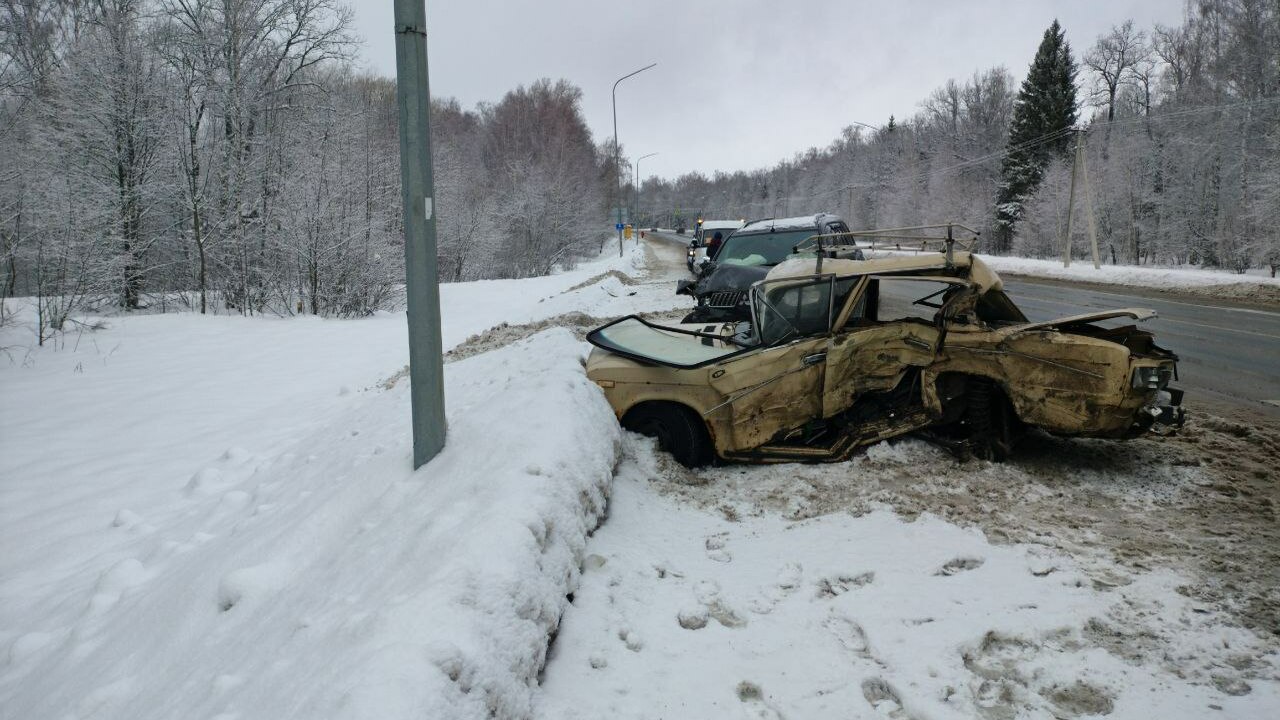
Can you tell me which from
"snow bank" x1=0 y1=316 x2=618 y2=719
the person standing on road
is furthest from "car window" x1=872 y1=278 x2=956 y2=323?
the person standing on road

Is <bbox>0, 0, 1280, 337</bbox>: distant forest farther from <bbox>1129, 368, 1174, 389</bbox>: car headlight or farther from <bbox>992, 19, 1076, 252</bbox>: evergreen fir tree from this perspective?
<bbox>1129, 368, 1174, 389</bbox>: car headlight

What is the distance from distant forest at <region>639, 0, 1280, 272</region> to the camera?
108 feet

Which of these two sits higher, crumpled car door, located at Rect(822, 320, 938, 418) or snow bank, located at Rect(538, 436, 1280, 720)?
crumpled car door, located at Rect(822, 320, 938, 418)

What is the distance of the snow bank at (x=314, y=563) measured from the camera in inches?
92.2

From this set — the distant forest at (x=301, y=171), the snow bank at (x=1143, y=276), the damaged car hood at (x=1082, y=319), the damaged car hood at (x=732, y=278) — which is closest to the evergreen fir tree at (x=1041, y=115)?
the distant forest at (x=301, y=171)

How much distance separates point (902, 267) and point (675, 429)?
86.7 inches

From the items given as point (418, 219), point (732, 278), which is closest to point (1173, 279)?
point (732, 278)

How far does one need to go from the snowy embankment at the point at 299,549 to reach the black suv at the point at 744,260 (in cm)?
299

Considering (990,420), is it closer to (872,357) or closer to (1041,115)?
(872,357)

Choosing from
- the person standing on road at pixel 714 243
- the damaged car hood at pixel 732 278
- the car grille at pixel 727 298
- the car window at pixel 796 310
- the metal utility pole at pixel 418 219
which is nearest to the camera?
the metal utility pole at pixel 418 219

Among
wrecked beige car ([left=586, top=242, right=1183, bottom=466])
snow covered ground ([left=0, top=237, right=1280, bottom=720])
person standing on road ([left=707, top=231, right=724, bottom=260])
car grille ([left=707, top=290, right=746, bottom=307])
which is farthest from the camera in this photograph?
person standing on road ([left=707, top=231, right=724, bottom=260])

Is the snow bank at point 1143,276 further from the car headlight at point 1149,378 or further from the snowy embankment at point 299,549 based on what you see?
the snowy embankment at point 299,549

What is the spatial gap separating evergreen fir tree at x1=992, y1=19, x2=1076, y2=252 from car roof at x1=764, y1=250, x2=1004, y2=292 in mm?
48454

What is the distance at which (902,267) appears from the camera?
5355 mm
